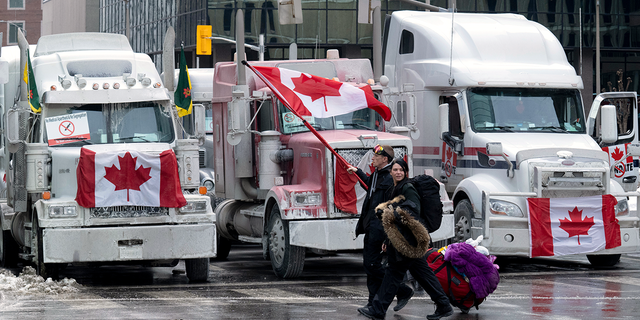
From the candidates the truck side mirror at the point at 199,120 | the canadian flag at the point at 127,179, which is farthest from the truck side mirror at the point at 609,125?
the canadian flag at the point at 127,179

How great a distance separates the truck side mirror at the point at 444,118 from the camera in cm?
1628

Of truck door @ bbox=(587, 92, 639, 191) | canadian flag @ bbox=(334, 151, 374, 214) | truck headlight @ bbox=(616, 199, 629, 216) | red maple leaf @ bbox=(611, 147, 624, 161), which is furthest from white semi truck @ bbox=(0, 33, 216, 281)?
red maple leaf @ bbox=(611, 147, 624, 161)

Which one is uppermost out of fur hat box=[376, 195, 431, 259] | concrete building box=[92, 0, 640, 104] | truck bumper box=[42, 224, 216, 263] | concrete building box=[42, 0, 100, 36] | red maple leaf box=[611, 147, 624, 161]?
concrete building box=[42, 0, 100, 36]

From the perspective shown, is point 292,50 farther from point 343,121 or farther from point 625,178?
point 625,178

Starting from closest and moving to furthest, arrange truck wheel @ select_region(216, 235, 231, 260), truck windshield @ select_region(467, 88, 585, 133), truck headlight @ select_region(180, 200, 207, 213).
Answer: truck headlight @ select_region(180, 200, 207, 213) → truck windshield @ select_region(467, 88, 585, 133) → truck wheel @ select_region(216, 235, 231, 260)

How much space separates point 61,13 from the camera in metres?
98.2

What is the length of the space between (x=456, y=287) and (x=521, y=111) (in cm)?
619

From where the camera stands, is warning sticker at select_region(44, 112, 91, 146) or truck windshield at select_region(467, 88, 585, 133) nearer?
warning sticker at select_region(44, 112, 91, 146)

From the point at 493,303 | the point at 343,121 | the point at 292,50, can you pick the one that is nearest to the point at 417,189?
the point at 493,303

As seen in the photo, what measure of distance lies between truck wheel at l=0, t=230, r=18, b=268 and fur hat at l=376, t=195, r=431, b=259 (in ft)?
28.4

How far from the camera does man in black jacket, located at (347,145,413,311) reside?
1079cm

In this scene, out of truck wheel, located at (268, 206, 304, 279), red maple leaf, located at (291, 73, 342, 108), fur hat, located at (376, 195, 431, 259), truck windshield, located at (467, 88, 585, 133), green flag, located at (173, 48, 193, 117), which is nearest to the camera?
fur hat, located at (376, 195, 431, 259)

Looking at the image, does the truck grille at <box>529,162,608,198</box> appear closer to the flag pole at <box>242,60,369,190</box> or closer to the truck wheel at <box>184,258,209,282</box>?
the flag pole at <box>242,60,369,190</box>

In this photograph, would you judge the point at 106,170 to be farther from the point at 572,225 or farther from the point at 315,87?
the point at 572,225
